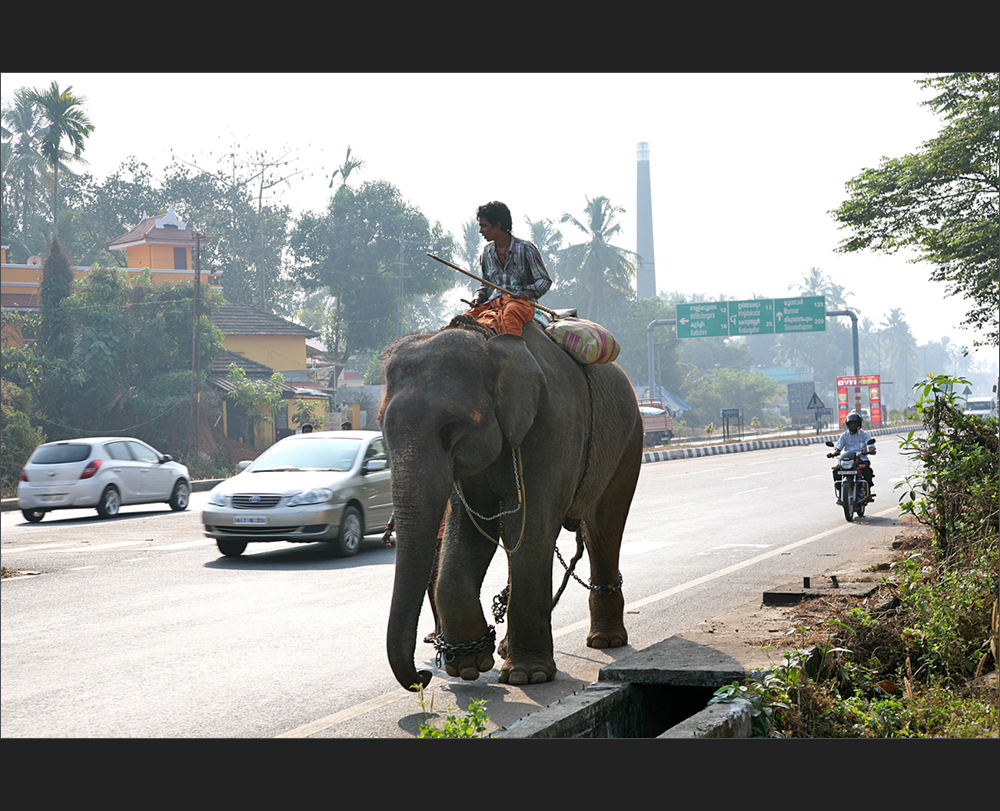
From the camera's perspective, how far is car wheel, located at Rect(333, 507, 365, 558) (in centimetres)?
1158

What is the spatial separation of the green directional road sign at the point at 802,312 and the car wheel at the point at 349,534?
30.7 m

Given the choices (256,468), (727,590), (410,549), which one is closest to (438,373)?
(410,549)

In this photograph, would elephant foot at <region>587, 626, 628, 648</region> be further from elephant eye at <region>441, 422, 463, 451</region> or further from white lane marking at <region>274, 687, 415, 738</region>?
elephant eye at <region>441, 422, 463, 451</region>

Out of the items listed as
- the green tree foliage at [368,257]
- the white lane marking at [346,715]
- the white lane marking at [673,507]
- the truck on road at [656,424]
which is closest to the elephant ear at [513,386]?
the white lane marking at [346,715]

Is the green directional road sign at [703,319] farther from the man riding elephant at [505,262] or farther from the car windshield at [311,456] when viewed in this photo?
the man riding elephant at [505,262]

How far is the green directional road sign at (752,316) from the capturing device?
39.8 metres

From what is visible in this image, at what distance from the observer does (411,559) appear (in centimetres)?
454

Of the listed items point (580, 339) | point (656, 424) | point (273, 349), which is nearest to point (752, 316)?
point (656, 424)

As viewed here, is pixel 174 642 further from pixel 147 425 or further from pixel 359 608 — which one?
pixel 147 425

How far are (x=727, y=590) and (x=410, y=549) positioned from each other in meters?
5.00

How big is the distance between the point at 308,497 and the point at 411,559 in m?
7.06

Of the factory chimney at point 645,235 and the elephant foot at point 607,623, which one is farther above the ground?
the factory chimney at point 645,235

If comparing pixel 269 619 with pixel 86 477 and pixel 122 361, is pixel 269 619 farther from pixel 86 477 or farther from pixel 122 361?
pixel 122 361

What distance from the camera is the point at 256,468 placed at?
40.3 ft
